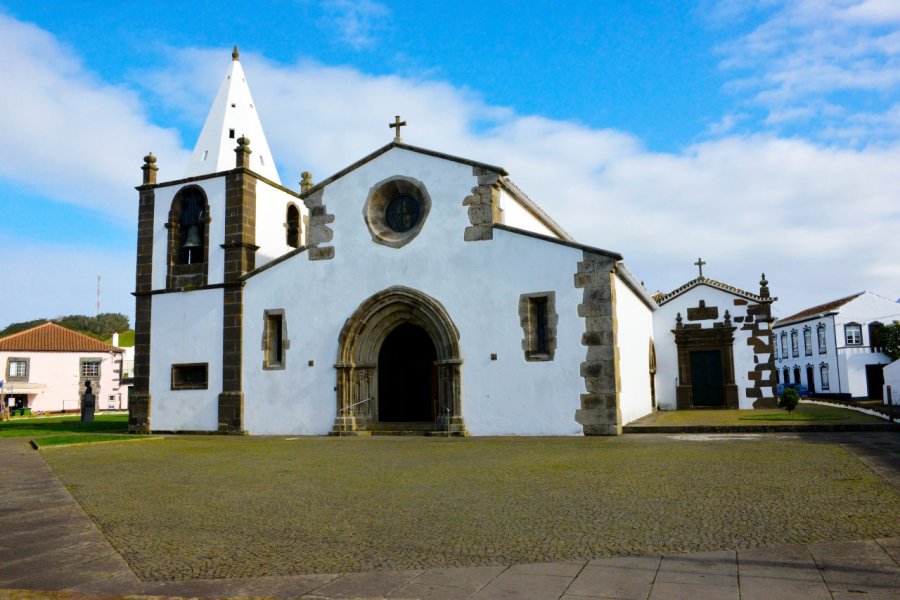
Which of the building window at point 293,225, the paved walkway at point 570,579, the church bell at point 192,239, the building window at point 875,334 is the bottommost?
the paved walkway at point 570,579

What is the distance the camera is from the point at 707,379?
25.8 metres

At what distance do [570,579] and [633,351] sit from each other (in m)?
17.0

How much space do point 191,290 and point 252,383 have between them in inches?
152

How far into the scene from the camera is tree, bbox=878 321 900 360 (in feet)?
142

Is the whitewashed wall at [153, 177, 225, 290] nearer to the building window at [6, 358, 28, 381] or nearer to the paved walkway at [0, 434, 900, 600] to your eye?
the paved walkway at [0, 434, 900, 600]

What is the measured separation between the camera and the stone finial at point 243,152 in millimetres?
21172

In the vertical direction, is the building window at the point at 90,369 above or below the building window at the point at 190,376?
above

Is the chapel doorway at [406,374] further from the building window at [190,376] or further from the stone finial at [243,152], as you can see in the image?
the stone finial at [243,152]

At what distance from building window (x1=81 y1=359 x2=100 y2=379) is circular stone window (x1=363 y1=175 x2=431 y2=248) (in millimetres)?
43312

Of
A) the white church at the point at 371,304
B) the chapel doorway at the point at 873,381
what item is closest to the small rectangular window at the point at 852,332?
the chapel doorway at the point at 873,381

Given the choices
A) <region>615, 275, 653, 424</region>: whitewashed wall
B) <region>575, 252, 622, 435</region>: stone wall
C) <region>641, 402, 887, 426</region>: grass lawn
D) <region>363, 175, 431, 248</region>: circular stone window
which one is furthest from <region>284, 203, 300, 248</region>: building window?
<region>641, 402, 887, 426</region>: grass lawn

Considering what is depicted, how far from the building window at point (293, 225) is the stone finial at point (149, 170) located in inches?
180

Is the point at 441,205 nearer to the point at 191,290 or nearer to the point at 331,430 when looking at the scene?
the point at 331,430

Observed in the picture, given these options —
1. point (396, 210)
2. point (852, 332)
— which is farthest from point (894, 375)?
point (852, 332)
